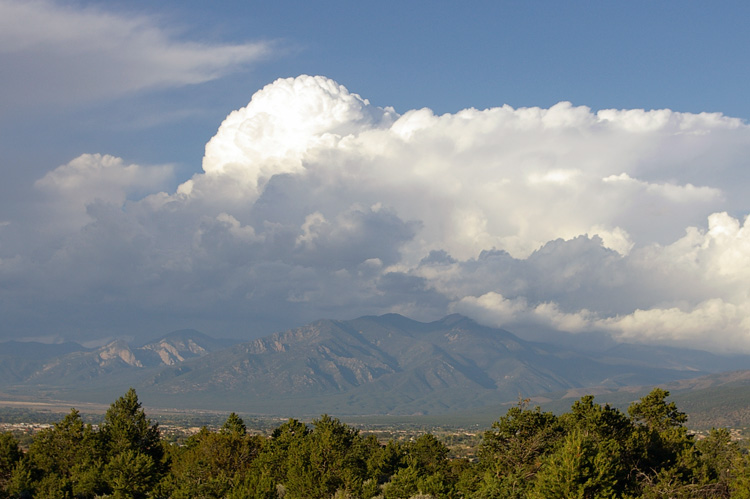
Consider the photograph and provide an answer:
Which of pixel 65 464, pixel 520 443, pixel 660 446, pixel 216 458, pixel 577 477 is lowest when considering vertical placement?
pixel 65 464

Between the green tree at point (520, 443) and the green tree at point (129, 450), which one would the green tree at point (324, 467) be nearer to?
the green tree at point (520, 443)

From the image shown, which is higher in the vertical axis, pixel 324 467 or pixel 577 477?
pixel 577 477

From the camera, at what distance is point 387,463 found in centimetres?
11888

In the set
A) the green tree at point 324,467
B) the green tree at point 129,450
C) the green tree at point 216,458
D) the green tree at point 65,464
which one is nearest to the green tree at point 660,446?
the green tree at point 324,467

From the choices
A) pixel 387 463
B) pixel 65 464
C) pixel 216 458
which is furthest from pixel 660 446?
pixel 65 464

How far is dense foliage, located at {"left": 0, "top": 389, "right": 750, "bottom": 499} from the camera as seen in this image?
67750mm

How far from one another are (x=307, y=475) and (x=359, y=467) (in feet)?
34.8

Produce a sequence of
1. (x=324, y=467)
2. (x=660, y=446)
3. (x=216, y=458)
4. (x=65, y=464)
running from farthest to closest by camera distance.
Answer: (x=65, y=464), (x=216, y=458), (x=324, y=467), (x=660, y=446)

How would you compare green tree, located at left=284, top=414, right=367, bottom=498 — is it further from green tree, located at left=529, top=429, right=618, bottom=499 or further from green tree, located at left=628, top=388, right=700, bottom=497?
green tree, located at left=628, top=388, right=700, bottom=497

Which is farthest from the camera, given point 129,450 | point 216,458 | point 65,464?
point 65,464

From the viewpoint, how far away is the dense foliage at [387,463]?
6775cm

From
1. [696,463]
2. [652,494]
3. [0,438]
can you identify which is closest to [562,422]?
[696,463]

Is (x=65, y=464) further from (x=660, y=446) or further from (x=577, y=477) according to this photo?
(x=660, y=446)

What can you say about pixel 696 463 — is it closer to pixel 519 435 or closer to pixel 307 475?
pixel 519 435
